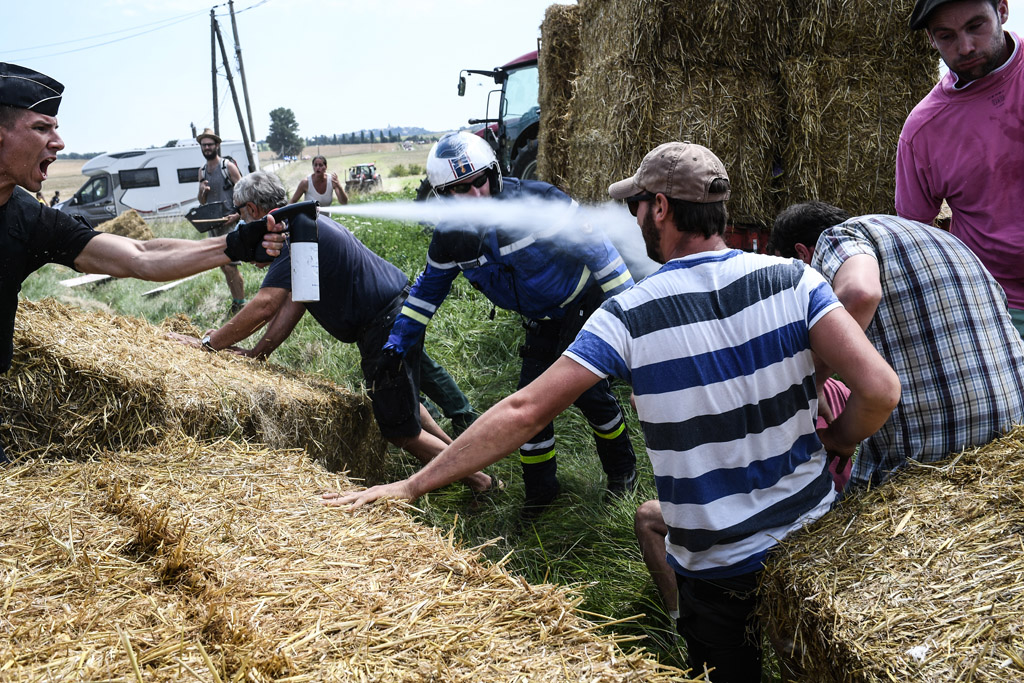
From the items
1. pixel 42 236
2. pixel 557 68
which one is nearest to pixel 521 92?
pixel 557 68

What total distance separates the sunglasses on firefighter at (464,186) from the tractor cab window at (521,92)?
27.1ft

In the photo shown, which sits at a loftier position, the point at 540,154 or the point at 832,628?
the point at 540,154

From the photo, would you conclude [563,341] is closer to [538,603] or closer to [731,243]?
[731,243]

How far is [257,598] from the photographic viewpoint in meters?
2.00

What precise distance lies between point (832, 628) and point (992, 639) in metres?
0.36

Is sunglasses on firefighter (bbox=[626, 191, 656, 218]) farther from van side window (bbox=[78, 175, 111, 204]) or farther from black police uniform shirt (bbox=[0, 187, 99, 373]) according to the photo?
van side window (bbox=[78, 175, 111, 204])

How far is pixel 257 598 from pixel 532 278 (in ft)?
9.29

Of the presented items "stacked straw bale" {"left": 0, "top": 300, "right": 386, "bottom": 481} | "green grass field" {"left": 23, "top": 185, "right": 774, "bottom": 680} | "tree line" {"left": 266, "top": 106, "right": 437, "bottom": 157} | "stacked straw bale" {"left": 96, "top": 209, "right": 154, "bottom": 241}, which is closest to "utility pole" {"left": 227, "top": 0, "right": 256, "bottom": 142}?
"stacked straw bale" {"left": 96, "top": 209, "right": 154, "bottom": 241}

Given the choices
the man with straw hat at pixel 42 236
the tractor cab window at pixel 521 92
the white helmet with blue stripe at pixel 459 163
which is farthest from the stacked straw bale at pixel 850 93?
the tractor cab window at pixel 521 92

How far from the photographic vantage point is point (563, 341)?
4.73m

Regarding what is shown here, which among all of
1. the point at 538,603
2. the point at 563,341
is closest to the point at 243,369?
the point at 563,341

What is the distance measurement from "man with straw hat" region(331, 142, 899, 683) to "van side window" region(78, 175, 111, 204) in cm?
3191

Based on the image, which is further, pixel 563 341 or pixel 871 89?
pixel 871 89

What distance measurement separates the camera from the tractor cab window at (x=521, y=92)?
12484 millimetres
